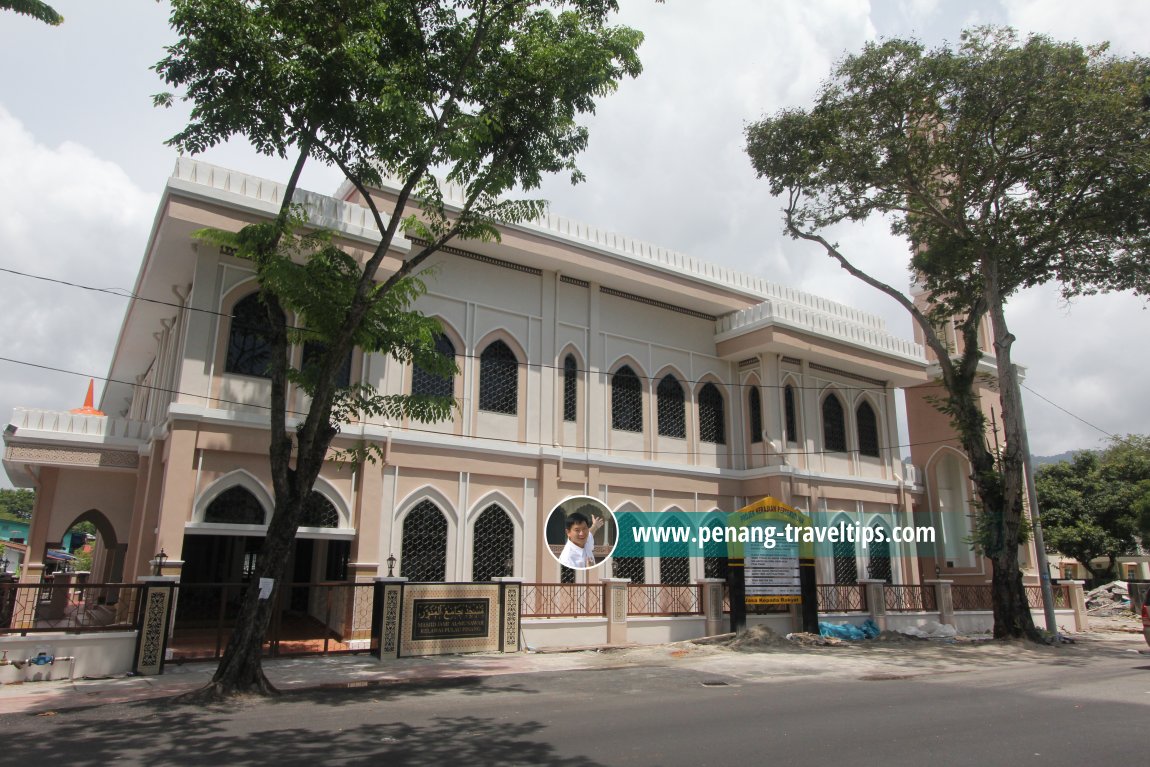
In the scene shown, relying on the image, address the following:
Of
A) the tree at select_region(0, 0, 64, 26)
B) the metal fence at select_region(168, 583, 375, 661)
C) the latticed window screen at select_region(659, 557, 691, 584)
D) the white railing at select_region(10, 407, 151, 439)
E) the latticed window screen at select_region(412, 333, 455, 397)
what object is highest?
the tree at select_region(0, 0, 64, 26)

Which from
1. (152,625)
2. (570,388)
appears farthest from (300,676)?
(570,388)

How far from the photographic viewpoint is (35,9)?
9000mm

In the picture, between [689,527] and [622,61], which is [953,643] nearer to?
[689,527]

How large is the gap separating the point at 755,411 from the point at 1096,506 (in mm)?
18842

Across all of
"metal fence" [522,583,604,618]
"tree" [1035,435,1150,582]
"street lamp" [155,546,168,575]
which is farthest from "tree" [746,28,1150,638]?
"tree" [1035,435,1150,582]

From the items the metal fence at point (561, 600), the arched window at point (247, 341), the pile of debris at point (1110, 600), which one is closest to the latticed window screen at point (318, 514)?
the arched window at point (247, 341)

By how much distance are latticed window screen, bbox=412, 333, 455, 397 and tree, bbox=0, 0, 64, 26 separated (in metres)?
6.90

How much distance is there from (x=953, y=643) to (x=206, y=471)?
43.3 ft

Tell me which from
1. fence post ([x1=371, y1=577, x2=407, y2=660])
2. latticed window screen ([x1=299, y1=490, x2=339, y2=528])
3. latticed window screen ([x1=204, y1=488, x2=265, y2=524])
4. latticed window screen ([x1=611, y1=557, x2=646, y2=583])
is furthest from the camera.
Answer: latticed window screen ([x1=611, y1=557, x2=646, y2=583])

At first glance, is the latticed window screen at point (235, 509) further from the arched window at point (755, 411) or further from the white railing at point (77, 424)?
the arched window at point (755, 411)

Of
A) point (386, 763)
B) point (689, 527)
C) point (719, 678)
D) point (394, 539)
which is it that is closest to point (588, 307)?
point (689, 527)

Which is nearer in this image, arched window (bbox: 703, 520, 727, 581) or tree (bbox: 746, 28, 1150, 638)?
tree (bbox: 746, 28, 1150, 638)

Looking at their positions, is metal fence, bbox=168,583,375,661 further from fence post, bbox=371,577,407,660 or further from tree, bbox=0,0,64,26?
tree, bbox=0,0,64,26

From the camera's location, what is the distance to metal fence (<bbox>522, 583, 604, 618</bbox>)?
12.9 meters
